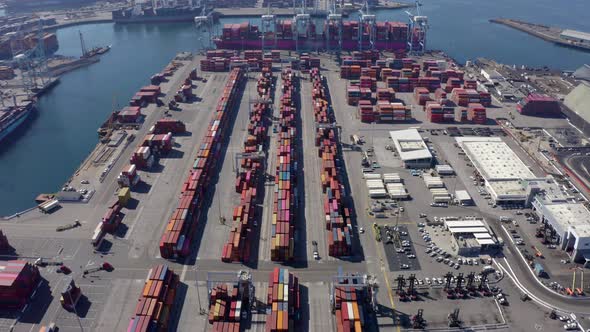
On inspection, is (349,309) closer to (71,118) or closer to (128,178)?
(128,178)

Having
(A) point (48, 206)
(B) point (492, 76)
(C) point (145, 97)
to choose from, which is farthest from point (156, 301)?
(B) point (492, 76)

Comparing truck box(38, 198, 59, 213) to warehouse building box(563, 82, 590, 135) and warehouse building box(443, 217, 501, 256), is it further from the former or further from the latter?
Answer: warehouse building box(563, 82, 590, 135)

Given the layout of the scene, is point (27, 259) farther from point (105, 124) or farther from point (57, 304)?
point (105, 124)

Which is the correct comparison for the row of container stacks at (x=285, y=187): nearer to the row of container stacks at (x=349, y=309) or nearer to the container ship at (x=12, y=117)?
the row of container stacks at (x=349, y=309)

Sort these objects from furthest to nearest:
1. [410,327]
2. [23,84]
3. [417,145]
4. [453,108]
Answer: [23,84] < [453,108] < [417,145] < [410,327]

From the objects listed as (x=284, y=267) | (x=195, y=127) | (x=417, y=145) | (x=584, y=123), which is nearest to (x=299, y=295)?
(x=284, y=267)

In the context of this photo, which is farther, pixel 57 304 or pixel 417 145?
pixel 417 145

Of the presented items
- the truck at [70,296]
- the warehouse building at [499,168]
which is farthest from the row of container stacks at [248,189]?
the warehouse building at [499,168]

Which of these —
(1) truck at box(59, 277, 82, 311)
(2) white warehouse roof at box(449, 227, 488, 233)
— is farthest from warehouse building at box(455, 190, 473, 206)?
(1) truck at box(59, 277, 82, 311)
